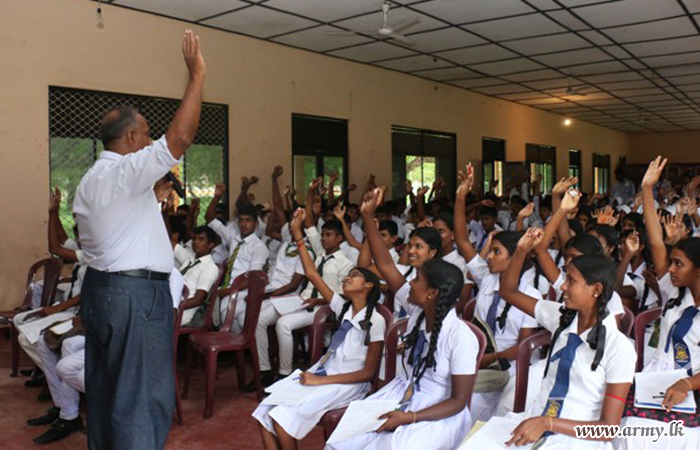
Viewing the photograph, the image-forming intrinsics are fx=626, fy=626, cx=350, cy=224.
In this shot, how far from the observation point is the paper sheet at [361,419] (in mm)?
2260

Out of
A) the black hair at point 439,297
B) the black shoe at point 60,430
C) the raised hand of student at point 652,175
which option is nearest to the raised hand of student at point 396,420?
the black hair at point 439,297

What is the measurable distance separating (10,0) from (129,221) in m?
4.20

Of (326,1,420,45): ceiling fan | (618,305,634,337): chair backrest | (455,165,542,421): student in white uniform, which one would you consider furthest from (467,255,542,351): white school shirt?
(326,1,420,45): ceiling fan

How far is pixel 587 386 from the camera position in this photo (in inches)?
76.9

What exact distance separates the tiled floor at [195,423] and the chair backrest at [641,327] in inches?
Answer: 61.8

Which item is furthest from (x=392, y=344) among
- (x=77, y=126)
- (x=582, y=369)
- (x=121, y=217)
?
(x=77, y=126)

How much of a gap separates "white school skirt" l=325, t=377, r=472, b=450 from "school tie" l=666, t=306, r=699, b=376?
2.70ft

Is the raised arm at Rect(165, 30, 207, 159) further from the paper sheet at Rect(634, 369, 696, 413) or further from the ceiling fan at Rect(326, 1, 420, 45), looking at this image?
the ceiling fan at Rect(326, 1, 420, 45)

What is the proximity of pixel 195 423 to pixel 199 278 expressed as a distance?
1152 mm

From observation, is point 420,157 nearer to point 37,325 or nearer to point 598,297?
point 37,325

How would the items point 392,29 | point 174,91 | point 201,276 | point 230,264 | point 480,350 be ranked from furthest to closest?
point 174,91, point 392,29, point 230,264, point 201,276, point 480,350

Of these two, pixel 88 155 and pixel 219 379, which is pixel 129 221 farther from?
pixel 88 155

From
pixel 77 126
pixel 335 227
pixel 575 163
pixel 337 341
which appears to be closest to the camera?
pixel 337 341

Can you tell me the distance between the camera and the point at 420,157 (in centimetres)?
977
